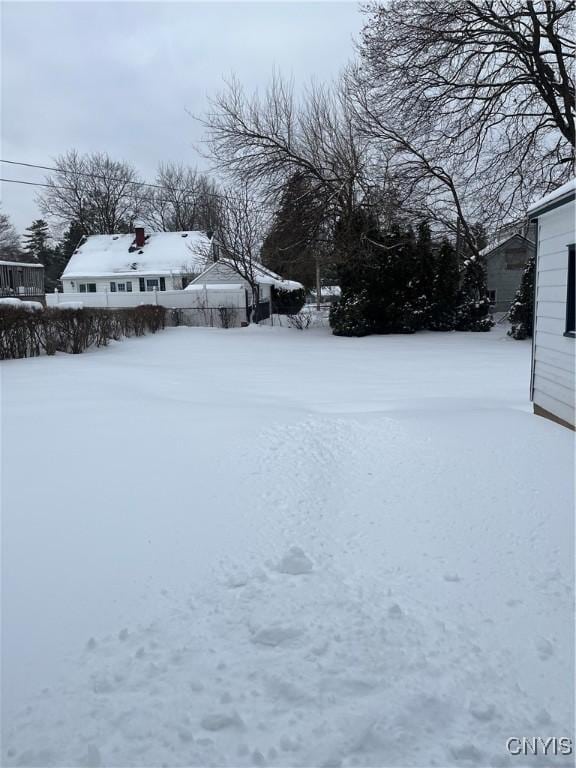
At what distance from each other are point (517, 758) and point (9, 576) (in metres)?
2.61

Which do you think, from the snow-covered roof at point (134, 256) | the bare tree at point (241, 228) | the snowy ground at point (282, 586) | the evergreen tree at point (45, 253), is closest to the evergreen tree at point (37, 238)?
the evergreen tree at point (45, 253)

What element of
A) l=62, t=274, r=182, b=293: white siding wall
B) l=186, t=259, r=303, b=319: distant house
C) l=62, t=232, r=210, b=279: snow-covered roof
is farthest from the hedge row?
l=62, t=232, r=210, b=279: snow-covered roof

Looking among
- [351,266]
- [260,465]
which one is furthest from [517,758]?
[351,266]

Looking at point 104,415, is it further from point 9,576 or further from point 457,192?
point 457,192

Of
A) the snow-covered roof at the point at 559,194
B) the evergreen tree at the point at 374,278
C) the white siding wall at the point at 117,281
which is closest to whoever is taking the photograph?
the snow-covered roof at the point at 559,194

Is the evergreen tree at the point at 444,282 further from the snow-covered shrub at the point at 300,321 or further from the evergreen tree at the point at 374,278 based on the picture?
the snow-covered shrub at the point at 300,321

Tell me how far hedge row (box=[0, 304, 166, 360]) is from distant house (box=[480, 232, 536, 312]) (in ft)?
85.6

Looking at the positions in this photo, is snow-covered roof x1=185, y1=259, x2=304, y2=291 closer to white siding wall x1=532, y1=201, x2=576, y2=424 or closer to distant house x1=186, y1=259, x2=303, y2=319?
distant house x1=186, y1=259, x2=303, y2=319

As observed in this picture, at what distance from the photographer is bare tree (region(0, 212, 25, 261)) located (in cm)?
4547

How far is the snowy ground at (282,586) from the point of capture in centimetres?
203

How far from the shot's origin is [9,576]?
3002 mm

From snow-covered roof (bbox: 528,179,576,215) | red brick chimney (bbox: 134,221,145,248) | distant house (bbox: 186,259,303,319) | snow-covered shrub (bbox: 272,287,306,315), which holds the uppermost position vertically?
red brick chimney (bbox: 134,221,145,248)

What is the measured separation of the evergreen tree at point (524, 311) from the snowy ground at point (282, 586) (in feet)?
40.3

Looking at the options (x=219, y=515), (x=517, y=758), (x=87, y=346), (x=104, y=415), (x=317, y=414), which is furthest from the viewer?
(x=87, y=346)
